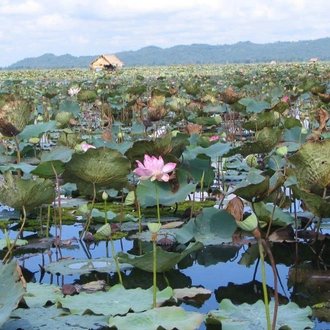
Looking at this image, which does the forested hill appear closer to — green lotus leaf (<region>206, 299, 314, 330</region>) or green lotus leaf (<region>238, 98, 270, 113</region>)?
green lotus leaf (<region>238, 98, 270, 113</region>)

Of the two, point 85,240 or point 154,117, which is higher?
point 154,117

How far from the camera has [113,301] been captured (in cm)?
160

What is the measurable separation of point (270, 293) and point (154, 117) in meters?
1.91

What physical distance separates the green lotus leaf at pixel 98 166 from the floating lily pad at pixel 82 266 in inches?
13.9

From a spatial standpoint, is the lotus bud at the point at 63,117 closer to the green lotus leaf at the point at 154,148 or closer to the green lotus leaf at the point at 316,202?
the green lotus leaf at the point at 154,148

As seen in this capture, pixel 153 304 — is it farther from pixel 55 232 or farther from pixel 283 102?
pixel 283 102

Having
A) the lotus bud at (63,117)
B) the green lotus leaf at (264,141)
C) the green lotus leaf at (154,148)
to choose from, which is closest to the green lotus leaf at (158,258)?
the green lotus leaf at (154,148)

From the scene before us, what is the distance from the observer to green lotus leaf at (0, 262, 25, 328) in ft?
3.95

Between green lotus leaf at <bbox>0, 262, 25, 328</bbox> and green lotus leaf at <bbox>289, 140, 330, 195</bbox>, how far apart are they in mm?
1083

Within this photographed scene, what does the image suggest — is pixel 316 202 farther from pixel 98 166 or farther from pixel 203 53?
pixel 203 53

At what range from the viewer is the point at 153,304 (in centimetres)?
155

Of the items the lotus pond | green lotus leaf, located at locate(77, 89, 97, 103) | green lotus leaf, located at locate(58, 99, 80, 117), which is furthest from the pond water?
green lotus leaf, located at locate(77, 89, 97, 103)

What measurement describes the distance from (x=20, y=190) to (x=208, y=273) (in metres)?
0.68

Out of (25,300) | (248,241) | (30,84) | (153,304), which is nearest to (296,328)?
(153,304)
